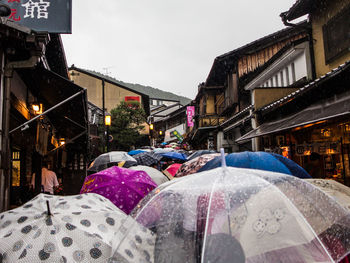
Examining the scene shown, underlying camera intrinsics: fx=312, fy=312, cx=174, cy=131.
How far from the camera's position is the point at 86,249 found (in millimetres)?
2885

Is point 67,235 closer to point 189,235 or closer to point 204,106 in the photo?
point 189,235

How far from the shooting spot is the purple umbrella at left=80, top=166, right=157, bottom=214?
214 inches

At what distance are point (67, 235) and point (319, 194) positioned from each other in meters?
2.36

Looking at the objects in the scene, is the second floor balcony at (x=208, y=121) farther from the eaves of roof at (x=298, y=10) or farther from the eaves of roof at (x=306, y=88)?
the eaves of roof at (x=298, y=10)

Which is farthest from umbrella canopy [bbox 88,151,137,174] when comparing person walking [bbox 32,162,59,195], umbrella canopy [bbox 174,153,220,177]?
umbrella canopy [bbox 174,153,220,177]

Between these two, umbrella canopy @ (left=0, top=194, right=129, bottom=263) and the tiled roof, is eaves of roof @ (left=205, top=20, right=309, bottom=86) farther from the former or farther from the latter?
umbrella canopy @ (left=0, top=194, right=129, bottom=263)

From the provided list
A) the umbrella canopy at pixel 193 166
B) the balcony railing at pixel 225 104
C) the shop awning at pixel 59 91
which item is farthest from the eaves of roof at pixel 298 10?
the balcony railing at pixel 225 104

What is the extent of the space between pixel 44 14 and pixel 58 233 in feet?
22.1

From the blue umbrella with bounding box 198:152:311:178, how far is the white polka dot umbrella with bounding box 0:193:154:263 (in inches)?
89.4

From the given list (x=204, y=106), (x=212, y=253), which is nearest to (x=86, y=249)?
(x=212, y=253)

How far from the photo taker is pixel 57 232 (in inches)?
114

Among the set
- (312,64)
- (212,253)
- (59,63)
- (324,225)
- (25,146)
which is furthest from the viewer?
(59,63)

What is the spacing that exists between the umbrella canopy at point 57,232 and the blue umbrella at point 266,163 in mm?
2262

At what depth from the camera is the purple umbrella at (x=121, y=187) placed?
543 centimetres
